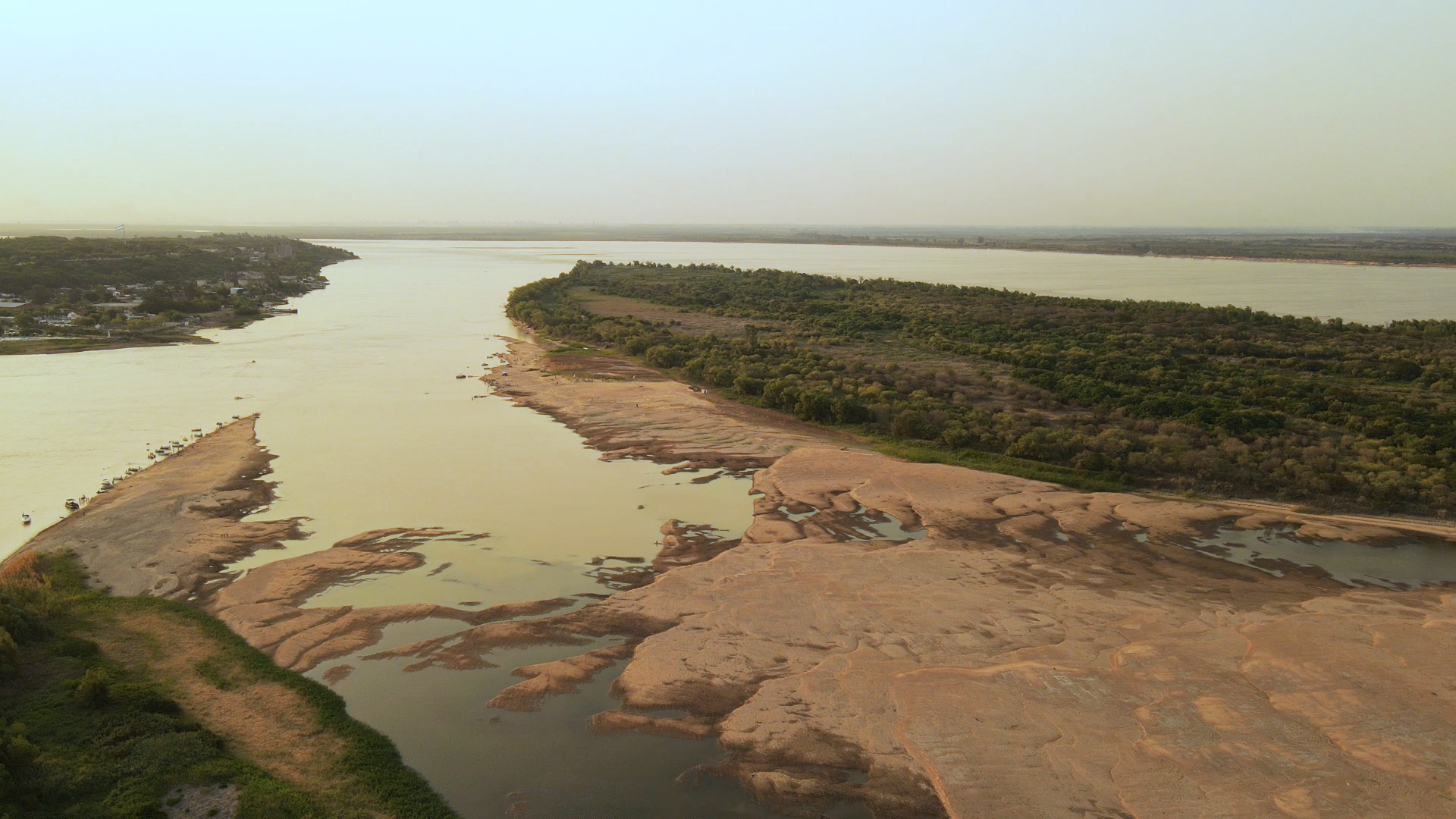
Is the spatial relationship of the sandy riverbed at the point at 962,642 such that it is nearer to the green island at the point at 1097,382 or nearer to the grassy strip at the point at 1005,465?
the grassy strip at the point at 1005,465

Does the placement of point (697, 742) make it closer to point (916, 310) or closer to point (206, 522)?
point (206, 522)

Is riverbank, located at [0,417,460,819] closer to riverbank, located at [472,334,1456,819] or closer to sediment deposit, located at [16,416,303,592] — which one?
sediment deposit, located at [16,416,303,592]

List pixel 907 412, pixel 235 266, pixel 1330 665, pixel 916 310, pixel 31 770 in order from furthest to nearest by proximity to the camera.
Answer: pixel 235 266
pixel 916 310
pixel 907 412
pixel 1330 665
pixel 31 770

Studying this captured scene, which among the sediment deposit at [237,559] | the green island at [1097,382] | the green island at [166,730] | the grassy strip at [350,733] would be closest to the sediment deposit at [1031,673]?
the sediment deposit at [237,559]

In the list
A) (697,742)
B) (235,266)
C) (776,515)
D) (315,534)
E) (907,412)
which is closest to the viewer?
(697,742)

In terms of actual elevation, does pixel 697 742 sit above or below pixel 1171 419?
below

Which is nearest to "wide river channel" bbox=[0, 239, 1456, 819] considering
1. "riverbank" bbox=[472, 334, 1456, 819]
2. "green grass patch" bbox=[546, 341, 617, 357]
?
"riverbank" bbox=[472, 334, 1456, 819]

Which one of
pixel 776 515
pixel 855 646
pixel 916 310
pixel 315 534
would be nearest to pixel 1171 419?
pixel 776 515
